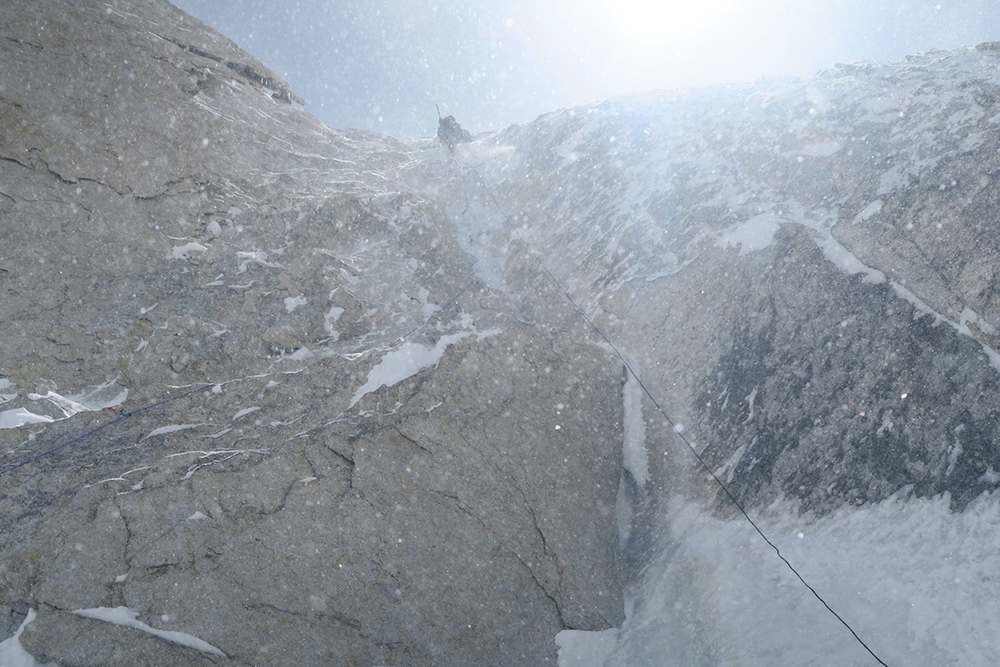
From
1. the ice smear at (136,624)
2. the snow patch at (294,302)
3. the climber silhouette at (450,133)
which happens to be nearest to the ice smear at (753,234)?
the snow patch at (294,302)

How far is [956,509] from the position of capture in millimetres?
7852

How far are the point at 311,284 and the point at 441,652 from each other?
10.5 metres

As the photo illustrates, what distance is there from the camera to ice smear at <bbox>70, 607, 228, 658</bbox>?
848cm

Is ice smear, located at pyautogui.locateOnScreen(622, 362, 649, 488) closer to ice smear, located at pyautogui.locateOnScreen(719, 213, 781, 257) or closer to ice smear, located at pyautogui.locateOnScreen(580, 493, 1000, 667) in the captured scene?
ice smear, located at pyautogui.locateOnScreen(580, 493, 1000, 667)

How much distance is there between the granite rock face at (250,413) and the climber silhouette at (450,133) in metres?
13.5

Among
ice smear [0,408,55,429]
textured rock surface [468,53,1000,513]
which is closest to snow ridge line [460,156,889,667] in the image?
textured rock surface [468,53,1000,513]

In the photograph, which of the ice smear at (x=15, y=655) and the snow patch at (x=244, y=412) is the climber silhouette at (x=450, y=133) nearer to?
the snow patch at (x=244, y=412)

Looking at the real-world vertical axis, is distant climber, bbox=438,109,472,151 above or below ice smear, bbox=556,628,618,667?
above

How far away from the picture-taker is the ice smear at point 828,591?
712 cm

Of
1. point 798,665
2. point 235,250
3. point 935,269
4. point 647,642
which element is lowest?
point 647,642

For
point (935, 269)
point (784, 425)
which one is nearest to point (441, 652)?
point (784, 425)

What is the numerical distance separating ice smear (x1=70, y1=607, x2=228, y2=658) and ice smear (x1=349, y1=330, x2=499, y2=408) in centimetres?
507

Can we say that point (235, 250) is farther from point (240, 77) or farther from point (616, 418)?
point (240, 77)

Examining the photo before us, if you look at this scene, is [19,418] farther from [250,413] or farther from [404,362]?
[404,362]
